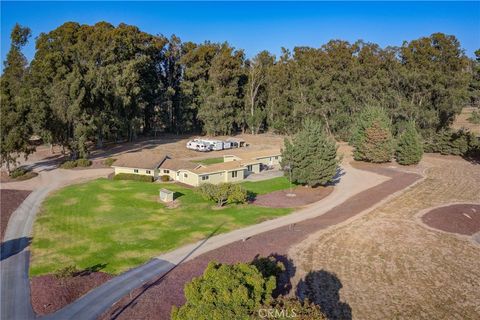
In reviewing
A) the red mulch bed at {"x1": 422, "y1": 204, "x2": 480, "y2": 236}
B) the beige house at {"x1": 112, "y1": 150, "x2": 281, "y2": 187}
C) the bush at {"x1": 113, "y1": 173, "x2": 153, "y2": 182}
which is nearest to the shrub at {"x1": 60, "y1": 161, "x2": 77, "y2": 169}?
the beige house at {"x1": 112, "y1": 150, "x2": 281, "y2": 187}

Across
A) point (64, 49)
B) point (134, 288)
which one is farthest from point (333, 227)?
point (64, 49)

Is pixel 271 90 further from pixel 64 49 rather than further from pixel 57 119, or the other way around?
pixel 57 119

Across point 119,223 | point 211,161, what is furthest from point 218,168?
point 119,223

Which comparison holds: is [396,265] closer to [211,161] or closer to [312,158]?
[312,158]

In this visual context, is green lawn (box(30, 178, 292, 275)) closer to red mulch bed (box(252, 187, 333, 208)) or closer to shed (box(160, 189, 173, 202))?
shed (box(160, 189, 173, 202))

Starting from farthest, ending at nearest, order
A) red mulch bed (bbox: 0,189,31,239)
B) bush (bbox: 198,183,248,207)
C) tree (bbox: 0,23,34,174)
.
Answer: tree (bbox: 0,23,34,174), bush (bbox: 198,183,248,207), red mulch bed (bbox: 0,189,31,239)

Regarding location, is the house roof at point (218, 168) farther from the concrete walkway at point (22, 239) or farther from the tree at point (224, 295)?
the tree at point (224, 295)
